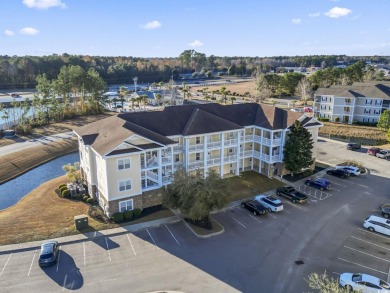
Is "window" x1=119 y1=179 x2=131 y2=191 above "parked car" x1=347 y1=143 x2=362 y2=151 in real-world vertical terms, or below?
above

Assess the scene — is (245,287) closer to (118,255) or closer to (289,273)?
(289,273)

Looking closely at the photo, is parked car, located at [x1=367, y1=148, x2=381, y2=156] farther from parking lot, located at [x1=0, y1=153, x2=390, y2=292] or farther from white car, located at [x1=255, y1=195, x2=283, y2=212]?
white car, located at [x1=255, y1=195, x2=283, y2=212]

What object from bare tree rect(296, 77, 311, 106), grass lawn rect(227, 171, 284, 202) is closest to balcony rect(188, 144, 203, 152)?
grass lawn rect(227, 171, 284, 202)

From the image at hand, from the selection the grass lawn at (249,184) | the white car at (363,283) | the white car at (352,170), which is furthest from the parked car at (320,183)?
the white car at (363,283)

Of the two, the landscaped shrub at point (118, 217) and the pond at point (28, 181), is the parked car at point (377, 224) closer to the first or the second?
the landscaped shrub at point (118, 217)

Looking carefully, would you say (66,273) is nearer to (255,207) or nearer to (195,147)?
(255,207)
